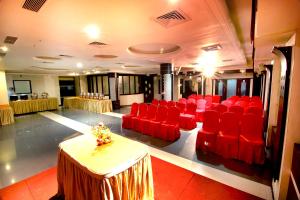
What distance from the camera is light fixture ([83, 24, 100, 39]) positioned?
2385 mm

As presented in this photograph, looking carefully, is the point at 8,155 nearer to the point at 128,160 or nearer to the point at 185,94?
the point at 128,160

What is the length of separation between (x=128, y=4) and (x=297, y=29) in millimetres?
2305

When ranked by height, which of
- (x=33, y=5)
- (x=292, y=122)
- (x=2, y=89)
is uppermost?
(x=33, y=5)

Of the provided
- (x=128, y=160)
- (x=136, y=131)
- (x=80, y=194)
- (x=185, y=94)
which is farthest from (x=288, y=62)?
(x=185, y=94)

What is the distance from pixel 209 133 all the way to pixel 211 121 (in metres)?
0.36

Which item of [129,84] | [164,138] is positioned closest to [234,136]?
[164,138]

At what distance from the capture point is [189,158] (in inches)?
134

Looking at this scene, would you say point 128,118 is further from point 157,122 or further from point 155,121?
point 157,122

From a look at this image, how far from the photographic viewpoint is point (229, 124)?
3.59 m

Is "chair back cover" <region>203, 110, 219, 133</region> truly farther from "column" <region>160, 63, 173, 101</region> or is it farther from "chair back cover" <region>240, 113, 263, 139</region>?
"column" <region>160, 63, 173, 101</region>

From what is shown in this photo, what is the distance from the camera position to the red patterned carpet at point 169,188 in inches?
90.0

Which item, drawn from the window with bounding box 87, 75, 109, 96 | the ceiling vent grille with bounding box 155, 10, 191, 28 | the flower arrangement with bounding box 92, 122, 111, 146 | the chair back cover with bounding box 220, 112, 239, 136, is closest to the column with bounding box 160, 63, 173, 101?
the chair back cover with bounding box 220, 112, 239, 136

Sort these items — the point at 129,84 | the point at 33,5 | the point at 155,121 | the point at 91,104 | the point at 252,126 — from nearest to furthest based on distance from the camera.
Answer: the point at 33,5 < the point at 252,126 < the point at 155,121 < the point at 91,104 < the point at 129,84

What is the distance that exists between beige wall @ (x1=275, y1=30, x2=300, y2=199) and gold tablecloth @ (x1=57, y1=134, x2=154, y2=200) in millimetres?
1895
